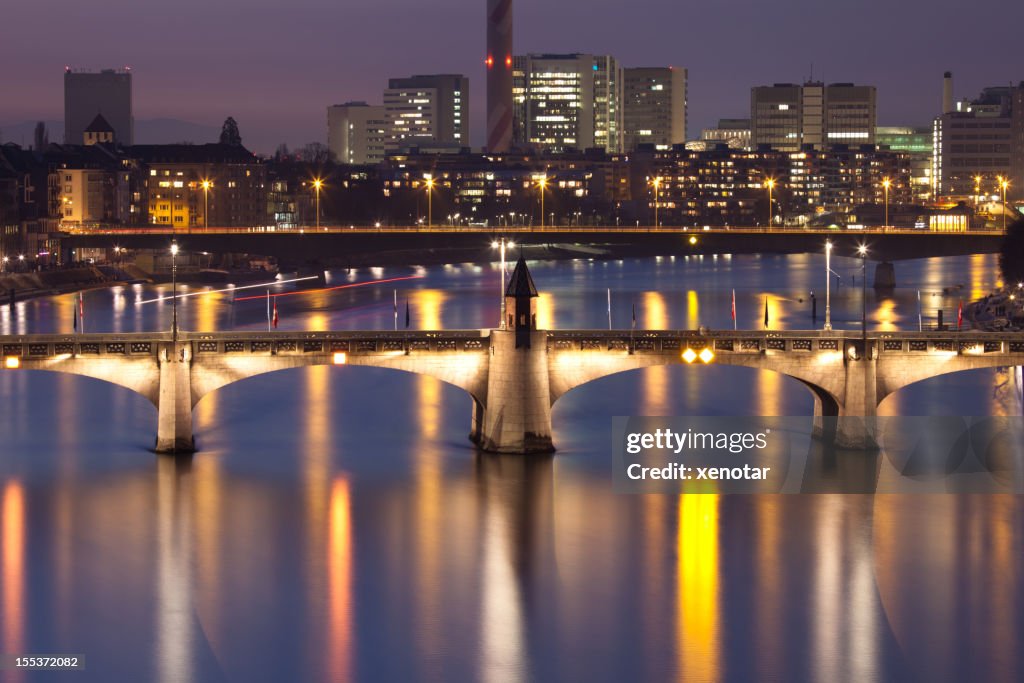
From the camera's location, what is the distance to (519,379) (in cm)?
5109

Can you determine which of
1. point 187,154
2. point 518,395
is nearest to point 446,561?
point 518,395

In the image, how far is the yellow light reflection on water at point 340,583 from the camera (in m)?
35.7

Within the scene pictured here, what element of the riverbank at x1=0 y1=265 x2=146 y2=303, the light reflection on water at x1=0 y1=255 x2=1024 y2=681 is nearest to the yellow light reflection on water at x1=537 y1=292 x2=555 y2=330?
the light reflection on water at x1=0 y1=255 x2=1024 y2=681

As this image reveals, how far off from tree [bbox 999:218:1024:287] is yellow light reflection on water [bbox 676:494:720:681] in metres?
63.2

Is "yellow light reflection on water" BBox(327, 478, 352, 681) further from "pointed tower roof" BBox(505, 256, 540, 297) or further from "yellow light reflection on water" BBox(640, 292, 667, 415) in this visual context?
"yellow light reflection on water" BBox(640, 292, 667, 415)

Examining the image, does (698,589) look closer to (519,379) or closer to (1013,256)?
(519,379)

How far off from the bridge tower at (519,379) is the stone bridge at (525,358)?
1.2 inches

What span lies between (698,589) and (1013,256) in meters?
73.8

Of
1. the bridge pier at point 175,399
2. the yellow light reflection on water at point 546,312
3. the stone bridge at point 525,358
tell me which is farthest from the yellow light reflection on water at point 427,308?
the stone bridge at point 525,358

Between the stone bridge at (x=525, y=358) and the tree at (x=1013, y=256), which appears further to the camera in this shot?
the tree at (x=1013, y=256)

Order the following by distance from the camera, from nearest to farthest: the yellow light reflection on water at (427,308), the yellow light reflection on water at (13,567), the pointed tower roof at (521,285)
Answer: the yellow light reflection on water at (13,567) → the pointed tower roof at (521,285) → the yellow light reflection on water at (427,308)

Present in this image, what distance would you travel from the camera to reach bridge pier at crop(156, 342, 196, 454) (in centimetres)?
5103

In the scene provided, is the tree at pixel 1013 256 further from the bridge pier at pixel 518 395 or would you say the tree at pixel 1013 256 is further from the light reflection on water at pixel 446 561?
the bridge pier at pixel 518 395

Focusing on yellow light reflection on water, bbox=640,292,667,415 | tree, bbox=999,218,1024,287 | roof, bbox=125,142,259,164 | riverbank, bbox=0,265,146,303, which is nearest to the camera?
yellow light reflection on water, bbox=640,292,667,415
